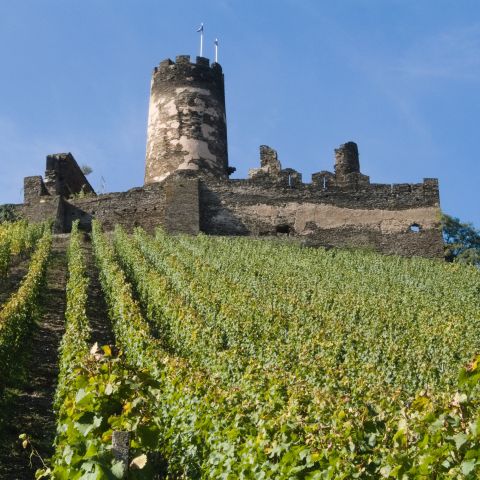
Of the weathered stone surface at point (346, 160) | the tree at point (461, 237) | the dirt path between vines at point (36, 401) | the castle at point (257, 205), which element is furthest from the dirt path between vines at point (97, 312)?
the tree at point (461, 237)

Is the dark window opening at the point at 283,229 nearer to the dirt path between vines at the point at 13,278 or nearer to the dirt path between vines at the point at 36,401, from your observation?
the dirt path between vines at the point at 13,278

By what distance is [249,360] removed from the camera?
34.1 feet

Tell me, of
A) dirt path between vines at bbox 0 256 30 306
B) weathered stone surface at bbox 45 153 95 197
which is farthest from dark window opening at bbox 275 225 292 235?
dirt path between vines at bbox 0 256 30 306

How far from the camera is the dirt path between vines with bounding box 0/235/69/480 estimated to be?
8.52m

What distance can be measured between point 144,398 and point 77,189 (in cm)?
2511

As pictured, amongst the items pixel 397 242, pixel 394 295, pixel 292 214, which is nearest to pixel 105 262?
pixel 394 295

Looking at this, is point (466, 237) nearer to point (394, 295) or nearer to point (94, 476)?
point (394, 295)

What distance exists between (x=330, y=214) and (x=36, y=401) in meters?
17.1

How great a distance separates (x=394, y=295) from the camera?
17578mm

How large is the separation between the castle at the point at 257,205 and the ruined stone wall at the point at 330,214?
3cm

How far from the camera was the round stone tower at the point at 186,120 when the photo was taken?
27.6m

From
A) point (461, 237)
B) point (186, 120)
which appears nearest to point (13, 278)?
point (186, 120)

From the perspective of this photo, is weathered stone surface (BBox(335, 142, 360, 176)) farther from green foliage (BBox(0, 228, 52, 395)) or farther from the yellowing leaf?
the yellowing leaf

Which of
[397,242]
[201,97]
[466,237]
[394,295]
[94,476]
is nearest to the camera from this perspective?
[94,476]
